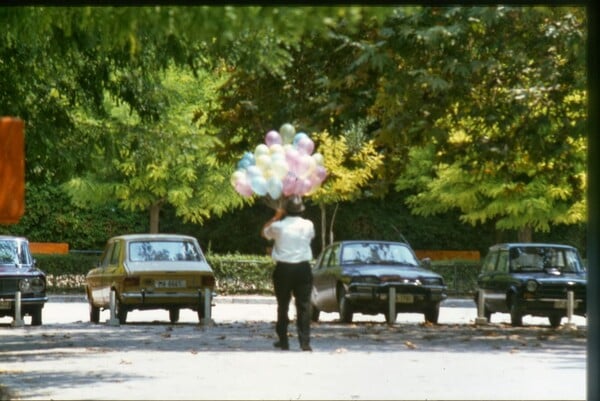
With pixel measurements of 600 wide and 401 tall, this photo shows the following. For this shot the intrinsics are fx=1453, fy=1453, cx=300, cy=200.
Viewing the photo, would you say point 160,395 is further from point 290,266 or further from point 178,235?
point 290,266

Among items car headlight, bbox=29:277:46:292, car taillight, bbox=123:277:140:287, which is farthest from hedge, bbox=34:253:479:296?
car taillight, bbox=123:277:140:287

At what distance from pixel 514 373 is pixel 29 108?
17.0 feet

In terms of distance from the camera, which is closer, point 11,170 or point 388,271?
point 11,170

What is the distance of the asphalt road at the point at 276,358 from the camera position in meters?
11.9

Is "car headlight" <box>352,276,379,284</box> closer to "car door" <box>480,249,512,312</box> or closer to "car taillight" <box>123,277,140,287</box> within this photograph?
"car door" <box>480,249,512,312</box>

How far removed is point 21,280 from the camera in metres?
17.4

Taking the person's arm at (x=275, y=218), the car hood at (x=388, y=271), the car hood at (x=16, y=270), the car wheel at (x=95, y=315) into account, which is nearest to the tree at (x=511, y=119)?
the car hood at (x=388, y=271)

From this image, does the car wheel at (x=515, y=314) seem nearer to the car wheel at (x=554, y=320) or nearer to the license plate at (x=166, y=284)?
the car wheel at (x=554, y=320)

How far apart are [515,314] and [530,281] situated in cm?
179

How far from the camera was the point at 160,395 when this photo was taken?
445 inches

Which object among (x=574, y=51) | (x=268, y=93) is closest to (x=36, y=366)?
(x=268, y=93)

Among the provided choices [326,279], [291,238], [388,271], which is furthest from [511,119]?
[291,238]

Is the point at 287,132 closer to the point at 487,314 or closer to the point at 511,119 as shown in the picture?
the point at 511,119

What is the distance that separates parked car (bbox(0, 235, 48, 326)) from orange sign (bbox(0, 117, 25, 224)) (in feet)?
29.4
